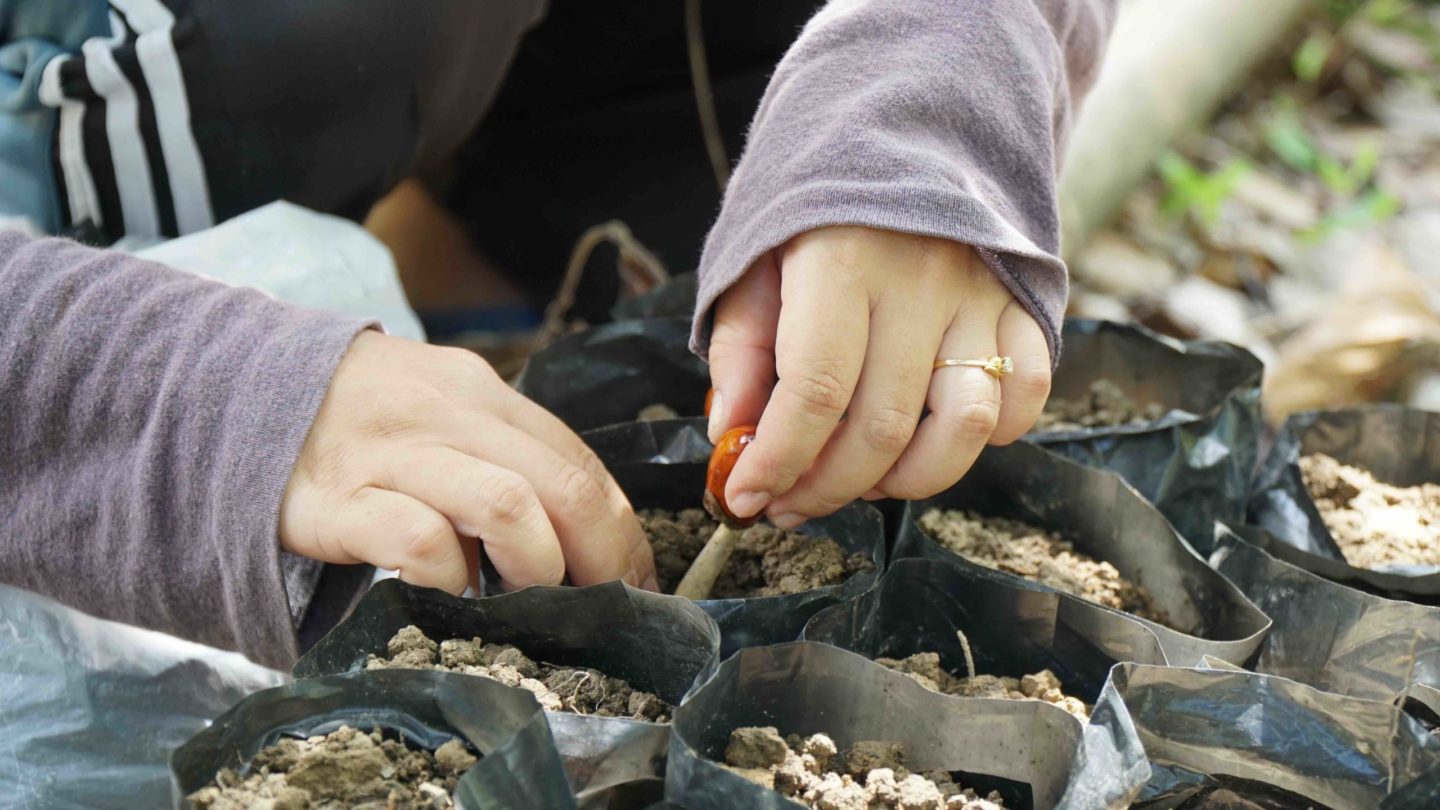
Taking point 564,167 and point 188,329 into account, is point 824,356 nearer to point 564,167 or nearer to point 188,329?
point 188,329

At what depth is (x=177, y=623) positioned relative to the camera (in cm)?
103

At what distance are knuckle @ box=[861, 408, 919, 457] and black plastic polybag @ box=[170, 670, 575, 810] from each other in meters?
0.33

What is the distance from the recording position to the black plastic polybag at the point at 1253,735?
0.88 m

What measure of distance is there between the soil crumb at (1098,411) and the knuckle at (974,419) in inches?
17.5

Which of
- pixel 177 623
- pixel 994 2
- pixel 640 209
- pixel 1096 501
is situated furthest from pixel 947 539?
pixel 640 209

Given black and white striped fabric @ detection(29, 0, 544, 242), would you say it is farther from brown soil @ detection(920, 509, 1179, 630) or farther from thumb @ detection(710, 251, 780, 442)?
brown soil @ detection(920, 509, 1179, 630)

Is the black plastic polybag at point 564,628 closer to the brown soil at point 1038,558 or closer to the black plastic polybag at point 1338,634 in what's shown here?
the brown soil at point 1038,558

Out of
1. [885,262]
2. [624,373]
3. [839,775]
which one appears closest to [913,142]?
[885,262]

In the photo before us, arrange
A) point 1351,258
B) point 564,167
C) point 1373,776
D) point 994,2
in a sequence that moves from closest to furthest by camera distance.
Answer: point 1373,776, point 994,2, point 564,167, point 1351,258

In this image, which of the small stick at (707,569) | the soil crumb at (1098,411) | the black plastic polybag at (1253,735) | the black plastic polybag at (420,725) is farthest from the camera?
the soil crumb at (1098,411)

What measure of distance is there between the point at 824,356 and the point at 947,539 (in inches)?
12.8

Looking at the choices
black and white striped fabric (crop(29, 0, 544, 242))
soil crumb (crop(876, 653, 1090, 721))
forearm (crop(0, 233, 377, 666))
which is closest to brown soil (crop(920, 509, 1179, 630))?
soil crumb (crop(876, 653, 1090, 721))

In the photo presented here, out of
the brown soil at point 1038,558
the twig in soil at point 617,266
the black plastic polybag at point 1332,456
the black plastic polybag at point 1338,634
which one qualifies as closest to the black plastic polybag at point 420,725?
the brown soil at point 1038,558

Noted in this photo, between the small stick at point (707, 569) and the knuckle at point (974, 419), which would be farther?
the small stick at point (707, 569)
